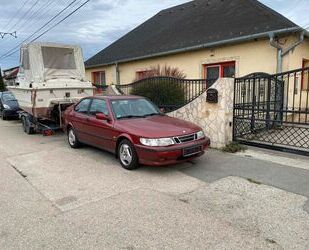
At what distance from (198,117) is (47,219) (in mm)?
5253

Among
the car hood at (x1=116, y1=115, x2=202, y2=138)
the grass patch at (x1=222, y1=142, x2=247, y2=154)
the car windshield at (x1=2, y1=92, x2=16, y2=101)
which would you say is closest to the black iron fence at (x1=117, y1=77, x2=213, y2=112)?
the grass patch at (x1=222, y1=142, x2=247, y2=154)

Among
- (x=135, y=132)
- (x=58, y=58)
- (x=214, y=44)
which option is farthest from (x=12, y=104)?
(x=135, y=132)

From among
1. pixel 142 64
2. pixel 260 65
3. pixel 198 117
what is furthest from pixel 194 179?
pixel 142 64

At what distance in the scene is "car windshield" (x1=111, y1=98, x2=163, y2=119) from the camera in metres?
6.71

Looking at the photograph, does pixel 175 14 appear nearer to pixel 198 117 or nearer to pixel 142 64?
pixel 142 64

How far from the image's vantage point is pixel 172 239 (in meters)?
3.42

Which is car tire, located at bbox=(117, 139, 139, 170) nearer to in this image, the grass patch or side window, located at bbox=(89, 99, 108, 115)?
side window, located at bbox=(89, 99, 108, 115)

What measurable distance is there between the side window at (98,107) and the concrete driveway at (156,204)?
113 cm

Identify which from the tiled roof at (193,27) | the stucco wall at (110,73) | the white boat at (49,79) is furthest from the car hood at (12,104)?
the tiled roof at (193,27)

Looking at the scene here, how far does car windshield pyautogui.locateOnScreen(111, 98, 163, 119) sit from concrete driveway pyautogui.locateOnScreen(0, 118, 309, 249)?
1.10m

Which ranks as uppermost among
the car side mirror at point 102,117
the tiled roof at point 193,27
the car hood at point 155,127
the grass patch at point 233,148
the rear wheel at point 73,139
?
the tiled roof at point 193,27

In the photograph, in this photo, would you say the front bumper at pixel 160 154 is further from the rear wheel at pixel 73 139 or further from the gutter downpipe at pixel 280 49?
the gutter downpipe at pixel 280 49

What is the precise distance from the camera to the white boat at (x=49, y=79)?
972 cm

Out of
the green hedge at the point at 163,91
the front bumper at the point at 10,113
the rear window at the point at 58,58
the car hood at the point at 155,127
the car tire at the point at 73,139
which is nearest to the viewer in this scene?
the car hood at the point at 155,127
